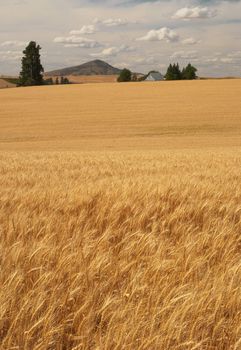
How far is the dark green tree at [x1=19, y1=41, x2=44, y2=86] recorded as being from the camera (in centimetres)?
9306

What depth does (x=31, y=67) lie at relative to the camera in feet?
309

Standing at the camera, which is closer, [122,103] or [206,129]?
[206,129]

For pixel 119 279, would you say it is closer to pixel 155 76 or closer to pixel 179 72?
pixel 179 72

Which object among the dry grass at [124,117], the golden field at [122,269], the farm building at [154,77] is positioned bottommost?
the dry grass at [124,117]

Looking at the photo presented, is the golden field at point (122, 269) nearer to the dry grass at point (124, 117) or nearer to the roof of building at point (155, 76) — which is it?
the dry grass at point (124, 117)

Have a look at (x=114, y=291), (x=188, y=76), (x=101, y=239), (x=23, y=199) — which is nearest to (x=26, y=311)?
(x=114, y=291)

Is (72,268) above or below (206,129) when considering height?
above

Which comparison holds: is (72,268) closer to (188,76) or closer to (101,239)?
(101,239)

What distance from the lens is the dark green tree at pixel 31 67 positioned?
93.1m

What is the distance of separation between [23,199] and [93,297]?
2250 mm

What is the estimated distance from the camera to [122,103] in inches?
2144

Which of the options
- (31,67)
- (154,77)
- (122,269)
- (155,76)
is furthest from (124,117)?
(155,76)

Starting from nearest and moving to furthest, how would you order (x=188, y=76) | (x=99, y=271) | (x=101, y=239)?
(x=99, y=271), (x=101, y=239), (x=188, y=76)

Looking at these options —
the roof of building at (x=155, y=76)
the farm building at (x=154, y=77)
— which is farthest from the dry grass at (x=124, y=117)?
the roof of building at (x=155, y=76)
